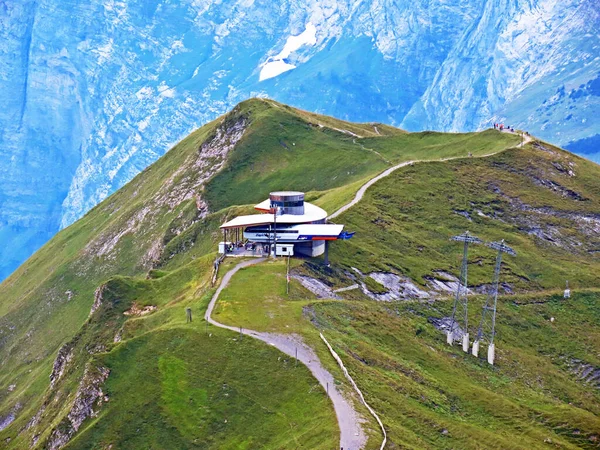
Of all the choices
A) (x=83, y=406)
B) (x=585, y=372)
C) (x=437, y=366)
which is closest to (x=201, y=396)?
(x=83, y=406)

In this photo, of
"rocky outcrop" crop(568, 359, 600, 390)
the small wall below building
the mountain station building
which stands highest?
the mountain station building

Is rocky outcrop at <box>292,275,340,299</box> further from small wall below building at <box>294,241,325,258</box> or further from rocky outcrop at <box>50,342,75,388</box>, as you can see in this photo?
rocky outcrop at <box>50,342,75,388</box>

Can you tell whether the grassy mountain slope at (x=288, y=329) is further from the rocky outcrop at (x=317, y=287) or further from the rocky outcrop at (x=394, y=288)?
the rocky outcrop at (x=317, y=287)

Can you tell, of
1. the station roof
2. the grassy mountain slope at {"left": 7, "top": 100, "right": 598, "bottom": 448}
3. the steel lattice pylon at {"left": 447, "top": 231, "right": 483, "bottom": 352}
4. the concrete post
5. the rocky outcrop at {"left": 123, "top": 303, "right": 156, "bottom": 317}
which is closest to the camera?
the grassy mountain slope at {"left": 7, "top": 100, "right": 598, "bottom": 448}

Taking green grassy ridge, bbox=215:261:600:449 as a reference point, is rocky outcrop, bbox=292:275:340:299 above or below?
above

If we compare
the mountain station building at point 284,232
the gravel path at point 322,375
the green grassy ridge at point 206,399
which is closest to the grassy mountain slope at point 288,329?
the green grassy ridge at point 206,399

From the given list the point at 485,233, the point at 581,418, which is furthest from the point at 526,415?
the point at 485,233

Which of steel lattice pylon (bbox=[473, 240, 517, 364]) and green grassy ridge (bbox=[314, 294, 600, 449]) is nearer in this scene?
green grassy ridge (bbox=[314, 294, 600, 449])

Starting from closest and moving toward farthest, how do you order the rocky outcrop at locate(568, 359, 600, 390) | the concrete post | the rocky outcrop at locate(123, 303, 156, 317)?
1. the concrete post
2. the rocky outcrop at locate(568, 359, 600, 390)
3. the rocky outcrop at locate(123, 303, 156, 317)

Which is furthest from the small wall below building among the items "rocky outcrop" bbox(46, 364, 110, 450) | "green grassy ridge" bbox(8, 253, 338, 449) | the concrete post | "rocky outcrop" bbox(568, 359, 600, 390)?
"rocky outcrop" bbox(568, 359, 600, 390)
